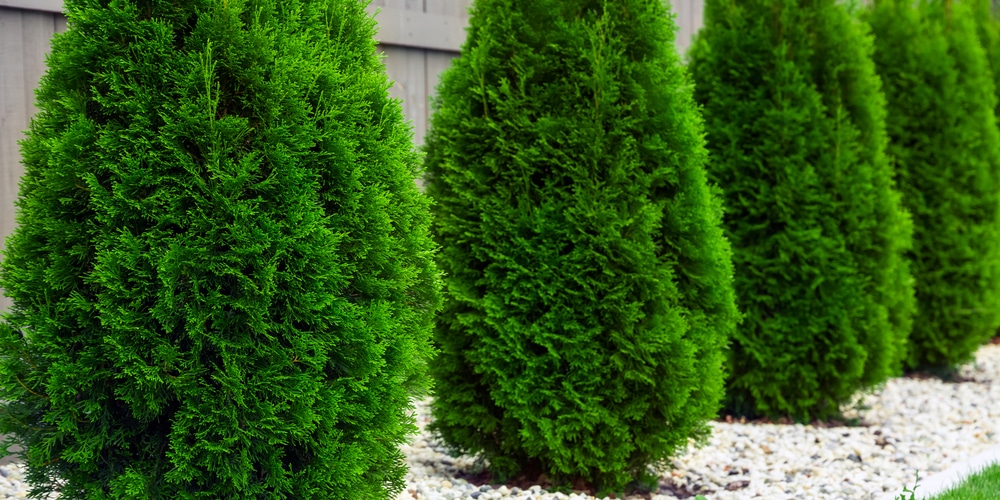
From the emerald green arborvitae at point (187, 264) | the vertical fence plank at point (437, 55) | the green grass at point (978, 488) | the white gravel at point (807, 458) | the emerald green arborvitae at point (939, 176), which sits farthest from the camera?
the emerald green arborvitae at point (939, 176)

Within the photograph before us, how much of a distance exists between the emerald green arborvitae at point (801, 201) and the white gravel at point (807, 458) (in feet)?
1.17

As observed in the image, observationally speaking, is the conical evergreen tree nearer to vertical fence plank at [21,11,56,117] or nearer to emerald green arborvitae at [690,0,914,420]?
emerald green arborvitae at [690,0,914,420]

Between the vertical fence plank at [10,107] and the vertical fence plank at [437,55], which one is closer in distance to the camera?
the vertical fence plank at [10,107]

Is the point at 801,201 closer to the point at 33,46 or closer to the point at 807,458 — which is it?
the point at 807,458

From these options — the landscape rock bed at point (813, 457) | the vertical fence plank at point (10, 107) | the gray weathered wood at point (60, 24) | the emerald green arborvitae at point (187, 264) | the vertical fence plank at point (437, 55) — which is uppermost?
the vertical fence plank at point (437, 55)

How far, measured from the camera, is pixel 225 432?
277 cm

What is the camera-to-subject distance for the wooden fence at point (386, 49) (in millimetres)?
4223

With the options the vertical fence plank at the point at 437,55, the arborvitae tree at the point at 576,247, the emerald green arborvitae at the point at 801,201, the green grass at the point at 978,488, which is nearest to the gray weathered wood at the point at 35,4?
the arborvitae tree at the point at 576,247

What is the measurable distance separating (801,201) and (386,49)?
256 centimetres

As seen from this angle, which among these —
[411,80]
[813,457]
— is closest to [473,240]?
[411,80]

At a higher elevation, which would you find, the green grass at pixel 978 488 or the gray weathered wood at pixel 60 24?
the gray weathered wood at pixel 60 24

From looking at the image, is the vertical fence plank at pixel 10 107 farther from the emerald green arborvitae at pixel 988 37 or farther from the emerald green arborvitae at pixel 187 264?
the emerald green arborvitae at pixel 988 37

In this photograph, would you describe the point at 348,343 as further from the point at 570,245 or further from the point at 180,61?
the point at 570,245

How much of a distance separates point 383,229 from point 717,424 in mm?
3523
